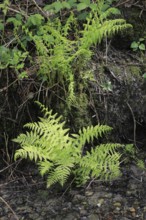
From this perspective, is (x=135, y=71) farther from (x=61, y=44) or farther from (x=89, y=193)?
(x=89, y=193)

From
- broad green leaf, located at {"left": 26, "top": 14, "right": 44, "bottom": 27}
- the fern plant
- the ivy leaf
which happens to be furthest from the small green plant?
broad green leaf, located at {"left": 26, "top": 14, "right": 44, "bottom": 27}

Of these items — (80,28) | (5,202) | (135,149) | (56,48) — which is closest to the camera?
(5,202)

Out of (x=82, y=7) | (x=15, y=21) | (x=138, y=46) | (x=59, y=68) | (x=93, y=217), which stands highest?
(x=82, y=7)

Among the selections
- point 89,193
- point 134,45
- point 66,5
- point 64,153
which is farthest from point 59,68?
point 89,193

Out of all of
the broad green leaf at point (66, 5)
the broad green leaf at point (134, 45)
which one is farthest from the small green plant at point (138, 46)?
the broad green leaf at point (66, 5)

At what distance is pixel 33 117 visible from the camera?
165 inches

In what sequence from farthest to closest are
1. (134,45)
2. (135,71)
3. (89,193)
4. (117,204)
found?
(134,45)
(135,71)
(89,193)
(117,204)

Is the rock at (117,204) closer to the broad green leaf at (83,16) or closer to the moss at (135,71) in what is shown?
the moss at (135,71)

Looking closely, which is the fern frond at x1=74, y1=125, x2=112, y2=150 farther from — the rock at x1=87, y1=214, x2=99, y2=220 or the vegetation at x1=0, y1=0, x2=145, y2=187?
the rock at x1=87, y1=214, x2=99, y2=220

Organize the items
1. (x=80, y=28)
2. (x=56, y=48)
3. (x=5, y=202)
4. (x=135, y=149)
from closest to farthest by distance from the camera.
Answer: (x=5, y=202) → (x=56, y=48) → (x=135, y=149) → (x=80, y=28)

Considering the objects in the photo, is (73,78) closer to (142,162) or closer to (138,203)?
(142,162)

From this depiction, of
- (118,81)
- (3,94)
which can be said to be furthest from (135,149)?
(3,94)

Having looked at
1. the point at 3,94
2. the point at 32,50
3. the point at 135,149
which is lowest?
the point at 135,149

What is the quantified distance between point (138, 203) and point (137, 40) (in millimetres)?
2093
